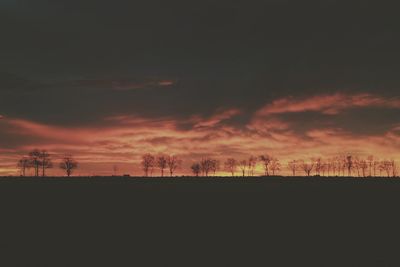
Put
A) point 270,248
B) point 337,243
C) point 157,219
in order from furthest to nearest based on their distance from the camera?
point 157,219
point 337,243
point 270,248

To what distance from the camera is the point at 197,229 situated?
4606cm

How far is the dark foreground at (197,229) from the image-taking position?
36.6 meters

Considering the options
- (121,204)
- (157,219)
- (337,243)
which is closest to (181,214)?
(157,219)

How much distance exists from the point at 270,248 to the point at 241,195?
33.2 m

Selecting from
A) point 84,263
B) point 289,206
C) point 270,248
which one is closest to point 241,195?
point 289,206

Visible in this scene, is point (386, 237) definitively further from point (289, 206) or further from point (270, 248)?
point (289, 206)

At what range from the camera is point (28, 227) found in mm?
47312

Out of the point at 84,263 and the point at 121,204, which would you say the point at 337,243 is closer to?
the point at 84,263

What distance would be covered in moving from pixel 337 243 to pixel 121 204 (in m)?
29.8

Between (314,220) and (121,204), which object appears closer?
(314,220)

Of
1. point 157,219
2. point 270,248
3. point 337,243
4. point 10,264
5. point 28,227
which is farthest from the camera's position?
point 157,219

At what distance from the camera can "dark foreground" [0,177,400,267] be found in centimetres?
3659

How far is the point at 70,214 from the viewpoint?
54.1 m

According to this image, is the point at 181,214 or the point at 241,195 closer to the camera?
the point at 181,214
